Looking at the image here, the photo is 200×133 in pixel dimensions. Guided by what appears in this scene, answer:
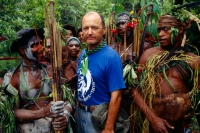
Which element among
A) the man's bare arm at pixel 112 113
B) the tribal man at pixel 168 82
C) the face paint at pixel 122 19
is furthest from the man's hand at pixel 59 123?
the face paint at pixel 122 19

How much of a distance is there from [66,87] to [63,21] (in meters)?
10.3

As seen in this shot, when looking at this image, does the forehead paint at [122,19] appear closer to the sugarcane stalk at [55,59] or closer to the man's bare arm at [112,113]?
the sugarcane stalk at [55,59]

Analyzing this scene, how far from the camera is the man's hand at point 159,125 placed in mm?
2533

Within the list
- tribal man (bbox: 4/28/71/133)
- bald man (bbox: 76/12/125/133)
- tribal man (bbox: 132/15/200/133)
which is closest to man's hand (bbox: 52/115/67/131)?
tribal man (bbox: 4/28/71/133)

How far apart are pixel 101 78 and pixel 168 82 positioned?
0.75m

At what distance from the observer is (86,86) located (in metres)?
2.53

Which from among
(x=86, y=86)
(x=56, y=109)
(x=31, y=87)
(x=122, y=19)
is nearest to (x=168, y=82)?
(x=86, y=86)

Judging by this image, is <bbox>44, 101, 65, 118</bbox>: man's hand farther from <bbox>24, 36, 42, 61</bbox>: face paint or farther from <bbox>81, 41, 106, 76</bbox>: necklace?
<bbox>24, 36, 42, 61</bbox>: face paint

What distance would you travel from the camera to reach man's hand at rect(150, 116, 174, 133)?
2533mm

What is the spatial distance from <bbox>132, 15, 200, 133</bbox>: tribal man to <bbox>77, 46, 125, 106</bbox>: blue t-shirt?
0.44 metres

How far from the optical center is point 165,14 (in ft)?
9.39

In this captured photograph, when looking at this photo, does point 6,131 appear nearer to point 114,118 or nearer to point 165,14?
point 114,118

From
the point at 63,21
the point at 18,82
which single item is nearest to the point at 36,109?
the point at 18,82

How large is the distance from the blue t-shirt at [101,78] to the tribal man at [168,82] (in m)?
0.44
